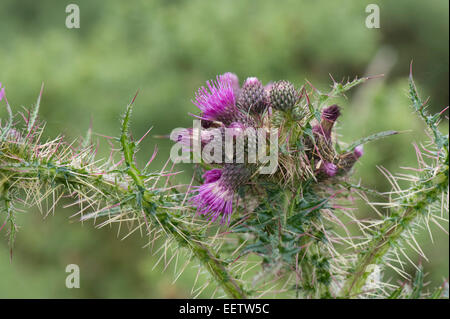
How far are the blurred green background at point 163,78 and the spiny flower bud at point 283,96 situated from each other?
316 cm

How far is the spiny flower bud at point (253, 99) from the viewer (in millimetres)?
1435

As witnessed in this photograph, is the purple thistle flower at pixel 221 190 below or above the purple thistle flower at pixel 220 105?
below

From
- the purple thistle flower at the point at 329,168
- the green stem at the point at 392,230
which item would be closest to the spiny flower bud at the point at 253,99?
the purple thistle flower at the point at 329,168

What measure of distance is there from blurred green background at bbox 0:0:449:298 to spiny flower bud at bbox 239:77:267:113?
122 inches

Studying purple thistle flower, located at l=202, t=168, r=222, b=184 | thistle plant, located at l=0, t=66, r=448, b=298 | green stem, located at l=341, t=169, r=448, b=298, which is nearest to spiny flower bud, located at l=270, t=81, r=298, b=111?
thistle plant, located at l=0, t=66, r=448, b=298

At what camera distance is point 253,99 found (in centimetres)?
144

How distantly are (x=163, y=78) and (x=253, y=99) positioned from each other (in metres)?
3.82

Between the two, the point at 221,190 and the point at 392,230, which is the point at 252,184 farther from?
the point at 392,230

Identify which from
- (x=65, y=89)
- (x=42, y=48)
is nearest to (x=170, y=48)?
(x=65, y=89)

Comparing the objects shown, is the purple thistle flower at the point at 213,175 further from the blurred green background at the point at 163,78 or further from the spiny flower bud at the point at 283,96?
the blurred green background at the point at 163,78

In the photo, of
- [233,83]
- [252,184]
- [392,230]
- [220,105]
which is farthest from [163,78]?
[392,230]

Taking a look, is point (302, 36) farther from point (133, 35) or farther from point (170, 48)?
point (133, 35)

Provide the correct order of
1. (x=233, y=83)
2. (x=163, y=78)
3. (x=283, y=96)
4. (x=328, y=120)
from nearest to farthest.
A: (x=283, y=96), (x=328, y=120), (x=233, y=83), (x=163, y=78)

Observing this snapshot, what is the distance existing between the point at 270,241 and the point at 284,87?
47 cm
